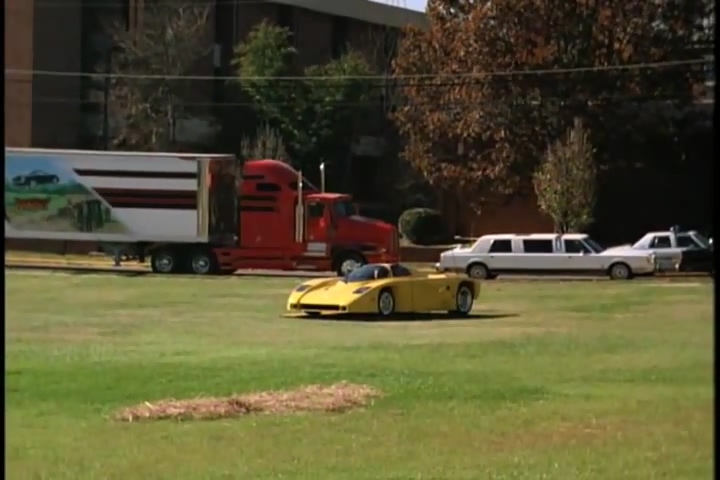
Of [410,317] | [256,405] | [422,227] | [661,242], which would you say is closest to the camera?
[256,405]

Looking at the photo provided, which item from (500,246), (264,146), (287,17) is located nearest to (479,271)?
(500,246)

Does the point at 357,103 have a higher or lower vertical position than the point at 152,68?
lower

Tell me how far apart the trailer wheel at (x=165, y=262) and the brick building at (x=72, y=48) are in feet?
35.4

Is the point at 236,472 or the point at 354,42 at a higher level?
the point at 354,42

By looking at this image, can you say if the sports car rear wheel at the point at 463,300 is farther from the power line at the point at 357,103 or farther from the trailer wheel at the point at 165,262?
the power line at the point at 357,103

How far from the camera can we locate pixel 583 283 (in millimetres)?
33781

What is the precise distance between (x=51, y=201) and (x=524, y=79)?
15346 mm

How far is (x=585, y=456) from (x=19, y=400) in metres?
5.18

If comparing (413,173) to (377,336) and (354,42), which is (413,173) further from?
(377,336)

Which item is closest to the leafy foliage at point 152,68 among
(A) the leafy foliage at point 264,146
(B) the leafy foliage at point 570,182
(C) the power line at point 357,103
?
(C) the power line at point 357,103

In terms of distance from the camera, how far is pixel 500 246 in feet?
121

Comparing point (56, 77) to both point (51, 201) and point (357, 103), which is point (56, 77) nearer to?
point (51, 201)

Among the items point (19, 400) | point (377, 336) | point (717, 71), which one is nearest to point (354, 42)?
point (377, 336)

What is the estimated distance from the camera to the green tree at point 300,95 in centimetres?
4975
